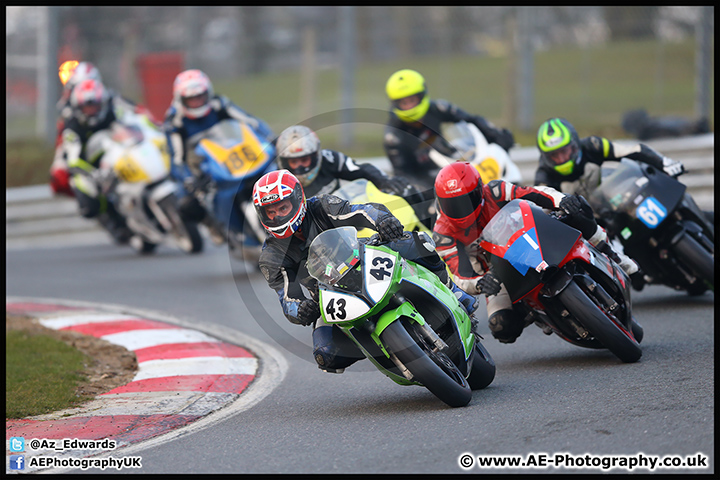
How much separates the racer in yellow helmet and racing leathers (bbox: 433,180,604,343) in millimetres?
3343

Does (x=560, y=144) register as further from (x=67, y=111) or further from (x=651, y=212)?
(x=67, y=111)

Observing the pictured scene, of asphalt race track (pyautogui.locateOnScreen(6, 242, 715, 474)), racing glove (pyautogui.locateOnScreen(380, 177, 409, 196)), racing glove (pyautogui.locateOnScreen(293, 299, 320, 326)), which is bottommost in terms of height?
asphalt race track (pyautogui.locateOnScreen(6, 242, 715, 474))

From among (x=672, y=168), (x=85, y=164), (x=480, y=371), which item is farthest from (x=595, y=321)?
(x=85, y=164)

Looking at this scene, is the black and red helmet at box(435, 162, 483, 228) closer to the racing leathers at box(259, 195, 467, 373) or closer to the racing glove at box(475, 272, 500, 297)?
the racing leathers at box(259, 195, 467, 373)

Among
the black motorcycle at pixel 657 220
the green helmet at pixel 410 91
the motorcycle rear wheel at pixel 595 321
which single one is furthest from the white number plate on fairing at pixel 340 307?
the green helmet at pixel 410 91

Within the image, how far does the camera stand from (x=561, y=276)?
247 inches

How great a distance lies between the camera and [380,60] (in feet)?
55.8

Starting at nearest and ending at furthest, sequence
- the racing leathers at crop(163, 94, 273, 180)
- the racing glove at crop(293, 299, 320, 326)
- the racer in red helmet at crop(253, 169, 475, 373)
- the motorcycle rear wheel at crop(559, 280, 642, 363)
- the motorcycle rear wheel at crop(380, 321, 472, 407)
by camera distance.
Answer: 1. the motorcycle rear wheel at crop(380, 321, 472, 407)
2. the racing glove at crop(293, 299, 320, 326)
3. the racer in red helmet at crop(253, 169, 475, 373)
4. the motorcycle rear wheel at crop(559, 280, 642, 363)
5. the racing leathers at crop(163, 94, 273, 180)

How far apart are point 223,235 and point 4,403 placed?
543 centimetres

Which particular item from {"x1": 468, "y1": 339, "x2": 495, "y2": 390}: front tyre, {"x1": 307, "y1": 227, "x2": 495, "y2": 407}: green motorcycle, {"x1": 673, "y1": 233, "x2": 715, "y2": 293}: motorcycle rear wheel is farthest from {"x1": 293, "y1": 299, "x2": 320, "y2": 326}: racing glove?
{"x1": 673, "y1": 233, "x2": 715, "y2": 293}: motorcycle rear wheel

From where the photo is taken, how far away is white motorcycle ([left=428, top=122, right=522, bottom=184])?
9.41 metres

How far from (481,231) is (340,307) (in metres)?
1.53

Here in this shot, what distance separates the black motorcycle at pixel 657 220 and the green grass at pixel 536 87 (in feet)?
25.8

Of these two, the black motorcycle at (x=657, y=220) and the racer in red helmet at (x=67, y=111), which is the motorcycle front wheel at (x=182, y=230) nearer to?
the racer in red helmet at (x=67, y=111)
